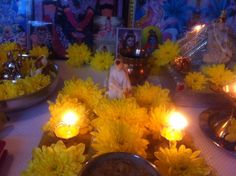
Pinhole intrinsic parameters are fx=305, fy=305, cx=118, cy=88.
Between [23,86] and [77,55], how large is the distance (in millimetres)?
267

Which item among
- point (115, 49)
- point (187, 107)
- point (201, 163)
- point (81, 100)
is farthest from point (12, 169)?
point (115, 49)

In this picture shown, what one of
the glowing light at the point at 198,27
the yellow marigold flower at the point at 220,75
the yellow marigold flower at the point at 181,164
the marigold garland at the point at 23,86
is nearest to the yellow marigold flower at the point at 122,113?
the yellow marigold flower at the point at 181,164

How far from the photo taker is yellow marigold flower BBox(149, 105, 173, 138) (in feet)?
2.11

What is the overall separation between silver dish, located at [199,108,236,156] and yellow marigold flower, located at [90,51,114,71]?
329 mm

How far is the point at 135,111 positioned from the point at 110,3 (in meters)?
0.48

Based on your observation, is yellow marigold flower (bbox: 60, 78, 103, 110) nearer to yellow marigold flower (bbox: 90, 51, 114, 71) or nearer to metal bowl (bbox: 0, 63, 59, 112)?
metal bowl (bbox: 0, 63, 59, 112)

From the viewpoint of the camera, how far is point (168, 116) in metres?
0.64

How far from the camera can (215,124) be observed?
72 centimetres

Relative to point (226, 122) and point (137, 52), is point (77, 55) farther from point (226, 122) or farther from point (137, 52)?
point (226, 122)

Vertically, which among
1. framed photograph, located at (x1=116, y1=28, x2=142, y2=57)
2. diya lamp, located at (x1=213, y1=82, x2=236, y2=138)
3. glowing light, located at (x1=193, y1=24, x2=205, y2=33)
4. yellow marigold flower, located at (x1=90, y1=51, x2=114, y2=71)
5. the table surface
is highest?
glowing light, located at (x1=193, y1=24, x2=205, y2=33)

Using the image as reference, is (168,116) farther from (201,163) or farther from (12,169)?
(12,169)

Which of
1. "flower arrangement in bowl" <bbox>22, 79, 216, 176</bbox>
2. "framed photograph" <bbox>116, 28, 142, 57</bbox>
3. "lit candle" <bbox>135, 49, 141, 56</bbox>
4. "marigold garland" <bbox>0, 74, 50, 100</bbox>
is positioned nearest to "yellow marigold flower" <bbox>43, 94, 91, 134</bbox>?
"flower arrangement in bowl" <bbox>22, 79, 216, 176</bbox>

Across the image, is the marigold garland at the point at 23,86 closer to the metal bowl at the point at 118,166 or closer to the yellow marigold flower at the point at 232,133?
the metal bowl at the point at 118,166

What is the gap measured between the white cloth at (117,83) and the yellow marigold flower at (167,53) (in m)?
0.28
